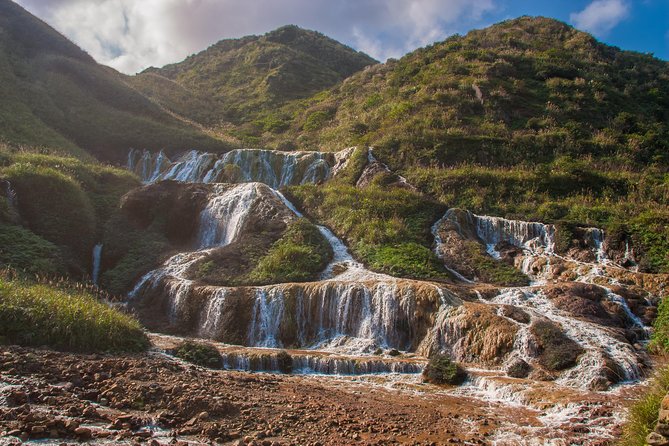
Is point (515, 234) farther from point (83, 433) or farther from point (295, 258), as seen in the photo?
point (83, 433)

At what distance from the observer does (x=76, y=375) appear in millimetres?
8867

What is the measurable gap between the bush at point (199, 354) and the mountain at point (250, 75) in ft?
154

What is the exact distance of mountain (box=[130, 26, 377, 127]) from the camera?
2430 inches

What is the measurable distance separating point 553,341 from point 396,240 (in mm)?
9505

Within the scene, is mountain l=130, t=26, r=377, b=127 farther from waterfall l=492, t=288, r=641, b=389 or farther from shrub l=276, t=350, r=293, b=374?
shrub l=276, t=350, r=293, b=374

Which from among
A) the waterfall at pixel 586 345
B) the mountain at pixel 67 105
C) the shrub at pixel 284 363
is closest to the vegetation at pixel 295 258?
the shrub at pixel 284 363

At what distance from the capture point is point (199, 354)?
1273 cm

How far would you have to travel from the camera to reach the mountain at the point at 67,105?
114 feet

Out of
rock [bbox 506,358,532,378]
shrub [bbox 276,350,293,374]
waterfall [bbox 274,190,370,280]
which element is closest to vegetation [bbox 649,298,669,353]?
rock [bbox 506,358,532,378]

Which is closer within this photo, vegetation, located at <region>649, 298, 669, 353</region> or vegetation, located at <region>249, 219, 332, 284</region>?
vegetation, located at <region>649, 298, 669, 353</region>

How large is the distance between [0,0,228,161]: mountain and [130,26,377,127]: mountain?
1212cm

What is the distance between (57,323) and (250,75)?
69.3 meters

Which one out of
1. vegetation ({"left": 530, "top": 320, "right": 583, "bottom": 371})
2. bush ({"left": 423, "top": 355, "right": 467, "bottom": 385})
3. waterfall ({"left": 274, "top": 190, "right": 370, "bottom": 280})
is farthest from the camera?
waterfall ({"left": 274, "top": 190, "right": 370, "bottom": 280})

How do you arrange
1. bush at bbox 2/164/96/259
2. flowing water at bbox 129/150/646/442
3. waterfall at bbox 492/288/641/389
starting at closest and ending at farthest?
waterfall at bbox 492/288/641/389, flowing water at bbox 129/150/646/442, bush at bbox 2/164/96/259
